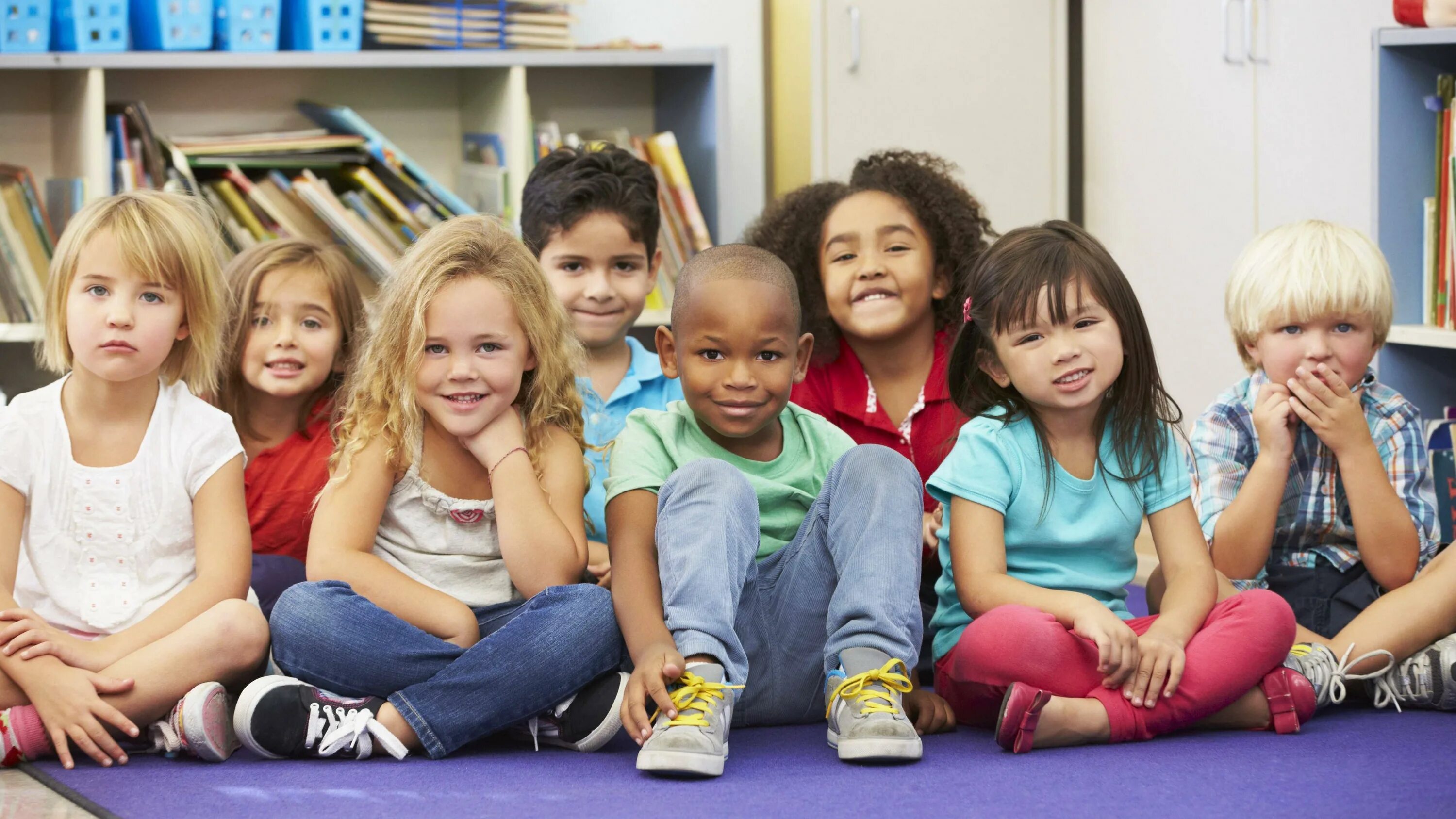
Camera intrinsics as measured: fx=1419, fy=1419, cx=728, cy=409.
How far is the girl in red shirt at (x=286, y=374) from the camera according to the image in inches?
72.1

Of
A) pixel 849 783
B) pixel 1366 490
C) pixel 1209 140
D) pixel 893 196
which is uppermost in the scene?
pixel 1209 140

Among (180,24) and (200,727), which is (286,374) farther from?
(180,24)

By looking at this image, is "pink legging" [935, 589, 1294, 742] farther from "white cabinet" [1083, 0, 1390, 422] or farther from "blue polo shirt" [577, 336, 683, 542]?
"white cabinet" [1083, 0, 1390, 422]

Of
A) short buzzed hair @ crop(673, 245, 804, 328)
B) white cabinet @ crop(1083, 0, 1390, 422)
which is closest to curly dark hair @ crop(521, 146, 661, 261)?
short buzzed hair @ crop(673, 245, 804, 328)

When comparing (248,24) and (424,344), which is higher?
(248,24)

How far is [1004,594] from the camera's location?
1.46 meters

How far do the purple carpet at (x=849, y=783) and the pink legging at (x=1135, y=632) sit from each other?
0.03 m

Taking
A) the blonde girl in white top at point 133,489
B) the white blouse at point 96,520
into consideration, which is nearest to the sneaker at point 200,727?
the blonde girl in white top at point 133,489

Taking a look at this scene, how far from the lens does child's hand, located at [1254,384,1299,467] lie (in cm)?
166

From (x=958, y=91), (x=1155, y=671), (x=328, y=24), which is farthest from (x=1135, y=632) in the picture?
(x=328, y=24)

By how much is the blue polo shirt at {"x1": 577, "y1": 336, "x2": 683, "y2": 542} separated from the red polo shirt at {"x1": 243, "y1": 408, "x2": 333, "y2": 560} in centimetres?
34

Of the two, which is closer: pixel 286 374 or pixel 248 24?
pixel 286 374

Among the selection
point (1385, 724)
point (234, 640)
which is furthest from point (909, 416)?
point (234, 640)

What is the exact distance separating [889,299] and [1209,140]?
43.3 inches
